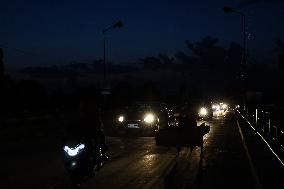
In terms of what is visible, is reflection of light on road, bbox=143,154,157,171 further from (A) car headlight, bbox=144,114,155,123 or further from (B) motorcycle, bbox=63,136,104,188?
(A) car headlight, bbox=144,114,155,123

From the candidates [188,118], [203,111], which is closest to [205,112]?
[203,111]

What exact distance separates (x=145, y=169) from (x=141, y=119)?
1739cm

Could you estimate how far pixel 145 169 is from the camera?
51.4 ft

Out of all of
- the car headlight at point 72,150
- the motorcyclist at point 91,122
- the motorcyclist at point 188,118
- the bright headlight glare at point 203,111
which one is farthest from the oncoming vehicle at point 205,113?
the car headlight at point 72,150

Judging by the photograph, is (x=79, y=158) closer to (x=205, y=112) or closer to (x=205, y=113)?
(x=205, y=112)

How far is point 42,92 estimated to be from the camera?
13450 cm

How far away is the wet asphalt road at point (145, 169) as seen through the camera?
511 inches

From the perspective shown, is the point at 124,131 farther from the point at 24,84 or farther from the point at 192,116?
the point at 24,84

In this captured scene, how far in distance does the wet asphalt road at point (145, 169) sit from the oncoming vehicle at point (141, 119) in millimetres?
9527

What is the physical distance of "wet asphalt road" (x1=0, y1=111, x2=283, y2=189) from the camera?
12977 millimetres

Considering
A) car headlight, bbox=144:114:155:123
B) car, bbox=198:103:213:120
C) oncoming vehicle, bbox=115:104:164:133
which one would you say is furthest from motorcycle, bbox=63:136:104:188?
car, bbox=198:103:213:120

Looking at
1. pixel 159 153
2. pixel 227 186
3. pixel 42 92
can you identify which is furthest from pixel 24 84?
pixel 227 186

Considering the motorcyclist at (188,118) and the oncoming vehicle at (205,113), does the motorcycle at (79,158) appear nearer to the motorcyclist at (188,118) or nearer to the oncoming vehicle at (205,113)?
the motorcyclist at (188,118)

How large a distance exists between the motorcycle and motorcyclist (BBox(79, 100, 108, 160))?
18 centimetres
